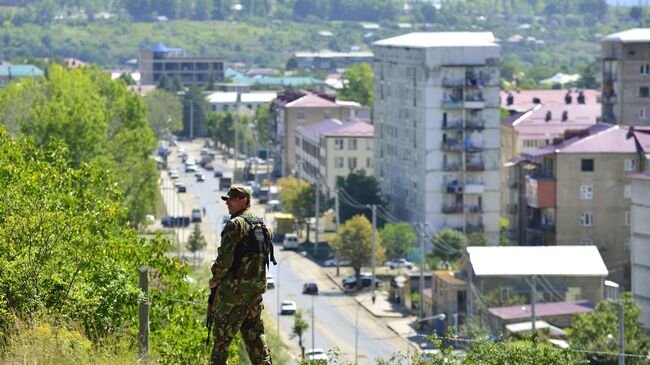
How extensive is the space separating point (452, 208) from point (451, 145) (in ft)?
8.73

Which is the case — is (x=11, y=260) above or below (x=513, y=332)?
above

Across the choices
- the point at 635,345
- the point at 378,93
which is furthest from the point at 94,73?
the point at 635,345

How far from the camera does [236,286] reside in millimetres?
13602

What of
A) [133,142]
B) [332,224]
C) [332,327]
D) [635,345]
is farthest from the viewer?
[332,224]

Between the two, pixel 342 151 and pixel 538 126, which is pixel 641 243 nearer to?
pixel 342 151

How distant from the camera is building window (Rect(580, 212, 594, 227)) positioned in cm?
6209

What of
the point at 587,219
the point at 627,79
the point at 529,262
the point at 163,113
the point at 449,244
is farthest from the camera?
the point at 163,113

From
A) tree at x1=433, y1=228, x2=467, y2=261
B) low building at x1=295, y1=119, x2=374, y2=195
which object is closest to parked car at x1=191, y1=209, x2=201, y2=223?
low building at x1=295, y1=119, x2=374, y2=195

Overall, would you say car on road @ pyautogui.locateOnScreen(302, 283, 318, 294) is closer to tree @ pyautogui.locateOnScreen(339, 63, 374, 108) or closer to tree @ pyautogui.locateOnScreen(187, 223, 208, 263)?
tree @ pyautogui.locateOnScreen(187, 223, 208, 263)

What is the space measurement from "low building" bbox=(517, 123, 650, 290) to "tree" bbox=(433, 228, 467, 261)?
10.7ft

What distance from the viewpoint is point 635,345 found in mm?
38375

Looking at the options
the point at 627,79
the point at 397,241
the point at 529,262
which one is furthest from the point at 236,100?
the point at 529,262

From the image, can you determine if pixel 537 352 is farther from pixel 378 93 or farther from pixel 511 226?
pixel 378 93

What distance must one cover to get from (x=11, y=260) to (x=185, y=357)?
244 centimetres
